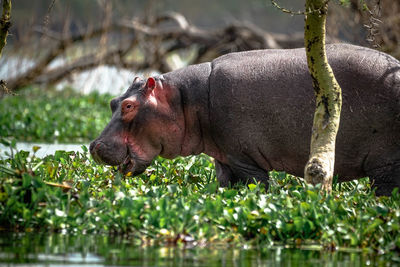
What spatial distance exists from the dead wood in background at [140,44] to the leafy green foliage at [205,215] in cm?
1145

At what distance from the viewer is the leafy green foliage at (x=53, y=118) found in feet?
40.3

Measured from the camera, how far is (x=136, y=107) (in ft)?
22.7

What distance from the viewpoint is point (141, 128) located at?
22.9 feet

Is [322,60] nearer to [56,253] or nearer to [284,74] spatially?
[284,74]

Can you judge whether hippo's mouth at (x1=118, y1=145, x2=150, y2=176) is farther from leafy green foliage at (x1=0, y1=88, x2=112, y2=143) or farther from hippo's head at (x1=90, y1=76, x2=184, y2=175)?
leafy green foliage at (x1=0, y1=88, x2=112, y2=143)

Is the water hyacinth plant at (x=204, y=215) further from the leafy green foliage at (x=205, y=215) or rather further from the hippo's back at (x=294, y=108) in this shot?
the hippo's back at (x=294, y=108)

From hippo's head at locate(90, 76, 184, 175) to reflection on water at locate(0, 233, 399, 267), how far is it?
5.70 feet

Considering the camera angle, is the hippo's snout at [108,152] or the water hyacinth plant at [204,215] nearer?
the water hyacinth plant at [204,215]

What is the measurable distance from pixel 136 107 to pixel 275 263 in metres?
2.69

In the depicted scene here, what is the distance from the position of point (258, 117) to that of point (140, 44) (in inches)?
434

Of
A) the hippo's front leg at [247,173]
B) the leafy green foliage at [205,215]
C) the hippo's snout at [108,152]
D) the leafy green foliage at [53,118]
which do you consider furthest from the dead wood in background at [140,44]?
the leafy green foliage at [205,215]

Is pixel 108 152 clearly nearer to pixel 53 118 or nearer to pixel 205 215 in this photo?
pixel 205 215

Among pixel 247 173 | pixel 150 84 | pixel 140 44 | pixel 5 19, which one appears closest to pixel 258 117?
pixel 247 173

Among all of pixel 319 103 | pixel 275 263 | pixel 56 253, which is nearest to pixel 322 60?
pixel 319 103
